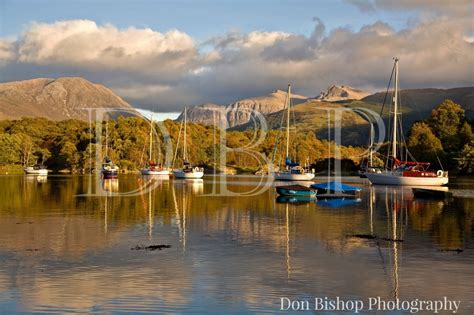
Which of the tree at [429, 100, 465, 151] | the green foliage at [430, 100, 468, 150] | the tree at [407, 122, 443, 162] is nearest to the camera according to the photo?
the tree at [407, 122, 443, 162]

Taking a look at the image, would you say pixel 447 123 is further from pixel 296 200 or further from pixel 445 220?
pixel 445 220

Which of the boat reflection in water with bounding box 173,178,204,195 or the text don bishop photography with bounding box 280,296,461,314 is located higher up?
the boat reflection in water with bounding box 173,178,204,195

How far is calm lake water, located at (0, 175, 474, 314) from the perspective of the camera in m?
20.6

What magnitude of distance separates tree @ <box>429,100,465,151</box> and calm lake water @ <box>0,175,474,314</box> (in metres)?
126

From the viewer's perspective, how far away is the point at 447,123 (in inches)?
6905

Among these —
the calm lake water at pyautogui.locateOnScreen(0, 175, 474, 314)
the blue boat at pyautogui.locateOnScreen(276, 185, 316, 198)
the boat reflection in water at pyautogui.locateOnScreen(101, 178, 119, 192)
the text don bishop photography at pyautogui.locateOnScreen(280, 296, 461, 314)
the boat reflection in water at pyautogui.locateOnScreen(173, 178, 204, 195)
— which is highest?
the blue boat at pyautogui.locateOnScreen(276, 185, 316, 198)

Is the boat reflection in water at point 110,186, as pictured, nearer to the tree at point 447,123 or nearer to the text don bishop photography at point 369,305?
the text don bishop photography at point 369,305

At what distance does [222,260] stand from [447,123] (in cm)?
16061

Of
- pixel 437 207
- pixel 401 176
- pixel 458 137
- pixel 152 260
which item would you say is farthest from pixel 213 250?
pixel 458 137

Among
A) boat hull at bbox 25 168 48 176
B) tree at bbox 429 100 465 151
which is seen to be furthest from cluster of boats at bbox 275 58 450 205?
boat hull at bbox 25 168 48 176

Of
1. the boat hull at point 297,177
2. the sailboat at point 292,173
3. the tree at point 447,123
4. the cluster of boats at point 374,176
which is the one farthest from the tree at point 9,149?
the tree at point 447,123

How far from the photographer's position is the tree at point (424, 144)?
516 ft

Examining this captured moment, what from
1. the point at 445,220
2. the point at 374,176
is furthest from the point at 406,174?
the point at 445,220

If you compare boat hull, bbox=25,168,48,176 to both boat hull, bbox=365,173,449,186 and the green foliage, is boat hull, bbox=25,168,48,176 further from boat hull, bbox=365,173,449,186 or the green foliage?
the green foliage
